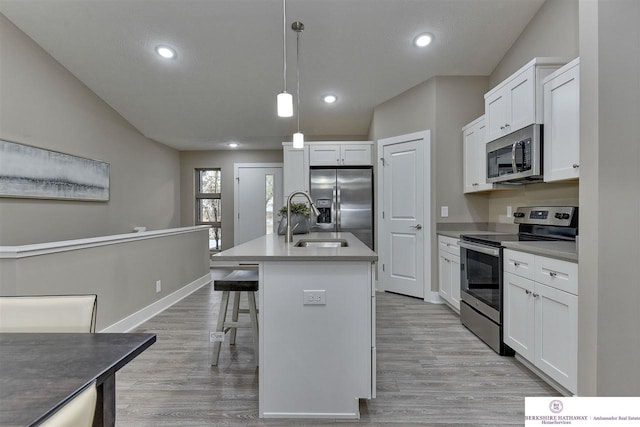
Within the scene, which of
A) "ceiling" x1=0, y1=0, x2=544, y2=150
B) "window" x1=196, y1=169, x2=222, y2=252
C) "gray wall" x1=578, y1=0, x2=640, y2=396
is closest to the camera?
"gray wall" x1=578, y1=0, x2=640, y2=396

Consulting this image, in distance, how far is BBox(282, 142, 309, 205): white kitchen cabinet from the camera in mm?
4730

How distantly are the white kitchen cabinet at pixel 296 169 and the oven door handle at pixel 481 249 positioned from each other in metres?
2.48

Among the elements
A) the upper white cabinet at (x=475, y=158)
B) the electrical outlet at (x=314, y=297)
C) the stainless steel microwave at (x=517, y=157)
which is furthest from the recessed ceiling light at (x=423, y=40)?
the electrical outlet at (x=314, y=297)

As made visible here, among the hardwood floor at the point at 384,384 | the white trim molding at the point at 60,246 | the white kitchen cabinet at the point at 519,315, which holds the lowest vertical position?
the hardwood floor at the point at 384,384

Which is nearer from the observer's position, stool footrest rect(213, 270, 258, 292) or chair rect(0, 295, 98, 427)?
chair rect(0, 295, 98, 427)

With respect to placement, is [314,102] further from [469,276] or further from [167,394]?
[167,394]

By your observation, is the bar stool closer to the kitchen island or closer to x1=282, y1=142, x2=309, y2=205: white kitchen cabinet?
the kitchen island

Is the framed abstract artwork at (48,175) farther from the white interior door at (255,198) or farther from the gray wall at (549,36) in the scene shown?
the gray wall at (549,36)

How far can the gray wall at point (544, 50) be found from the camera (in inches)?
98.6

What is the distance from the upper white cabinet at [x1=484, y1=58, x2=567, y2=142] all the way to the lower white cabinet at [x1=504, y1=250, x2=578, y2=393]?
1.11 meters

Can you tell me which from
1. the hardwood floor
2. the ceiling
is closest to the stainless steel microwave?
the ceiling

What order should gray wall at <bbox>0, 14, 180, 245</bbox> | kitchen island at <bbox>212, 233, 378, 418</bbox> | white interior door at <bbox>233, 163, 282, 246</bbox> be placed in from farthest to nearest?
white interior door at <bbox>233, 163, 282, 246</bbox>
gray wall at <bbox>0, 14, 180, 245</bbox>
kitchen island at <bbox>212, 233, 378, 418</bbox>

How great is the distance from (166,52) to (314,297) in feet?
11.0

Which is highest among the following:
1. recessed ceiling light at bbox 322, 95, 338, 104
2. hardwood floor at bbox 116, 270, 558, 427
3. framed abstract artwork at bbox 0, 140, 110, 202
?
recessed ceiling light at bbox 322, 95, 338, 104
